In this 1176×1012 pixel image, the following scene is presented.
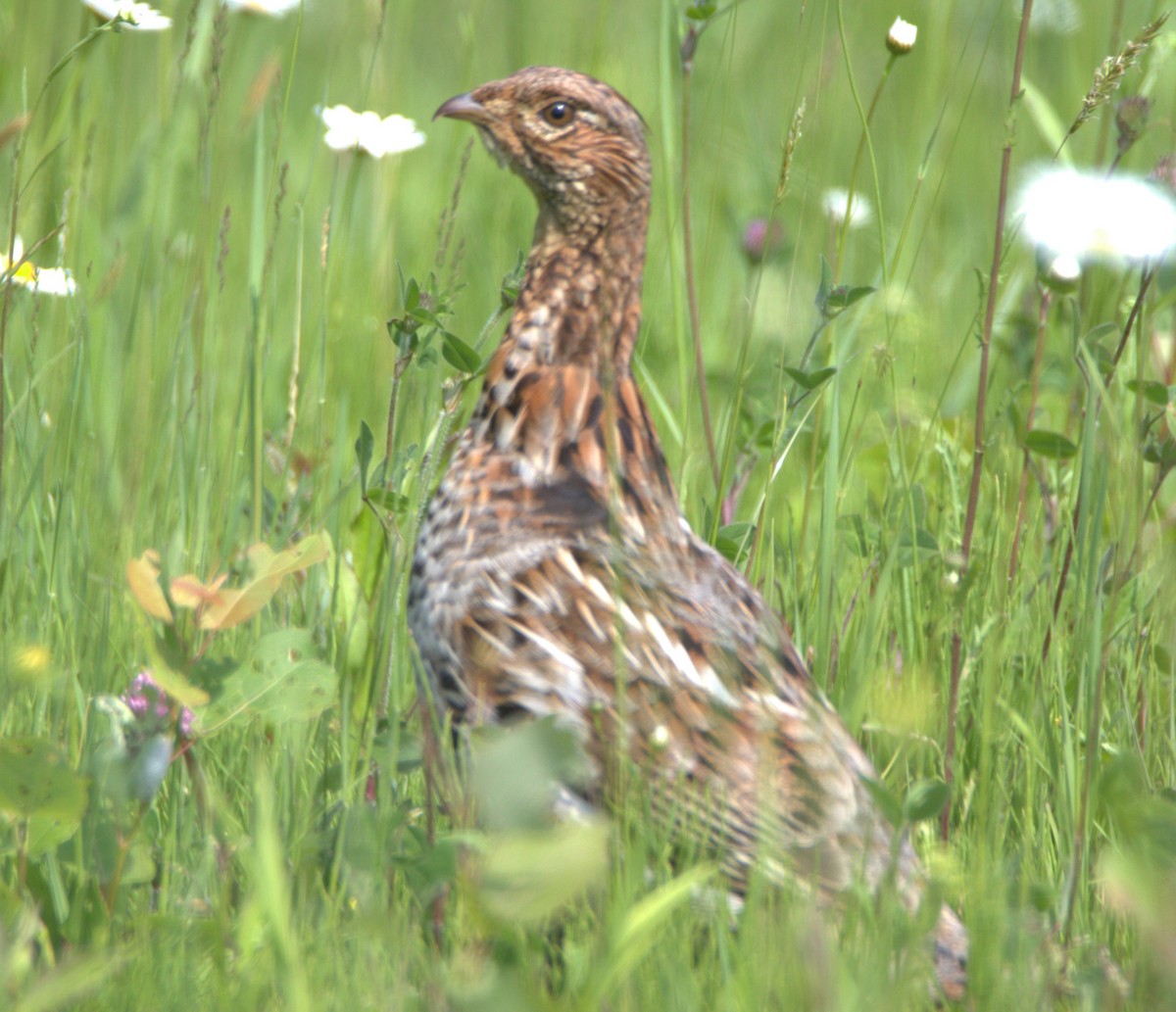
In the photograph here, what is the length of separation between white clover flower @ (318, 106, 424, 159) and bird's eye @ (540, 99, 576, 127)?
78 cm

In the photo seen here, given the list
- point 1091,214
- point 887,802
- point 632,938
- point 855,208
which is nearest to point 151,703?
point 632,938

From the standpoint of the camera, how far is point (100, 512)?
3479 mm

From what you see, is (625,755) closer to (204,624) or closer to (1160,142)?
(204,624)

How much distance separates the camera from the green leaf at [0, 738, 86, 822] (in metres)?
2.05

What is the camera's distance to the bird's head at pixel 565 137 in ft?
10.3

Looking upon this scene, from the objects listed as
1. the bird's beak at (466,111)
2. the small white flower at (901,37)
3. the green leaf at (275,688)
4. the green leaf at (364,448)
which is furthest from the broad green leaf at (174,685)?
the small white flower at (901,37)

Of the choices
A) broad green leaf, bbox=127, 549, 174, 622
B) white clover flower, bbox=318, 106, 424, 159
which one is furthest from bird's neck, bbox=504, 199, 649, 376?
broad green leaf, bbox=127, 549, 174, 622

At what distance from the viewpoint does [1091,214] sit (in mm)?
3709

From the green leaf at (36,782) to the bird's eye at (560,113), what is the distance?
5.49ft

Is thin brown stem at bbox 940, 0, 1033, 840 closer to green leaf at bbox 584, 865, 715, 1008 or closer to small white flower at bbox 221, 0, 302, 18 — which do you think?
green leaf at bbox 584, 865, 715, 1008

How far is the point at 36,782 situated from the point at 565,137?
5.52 feet

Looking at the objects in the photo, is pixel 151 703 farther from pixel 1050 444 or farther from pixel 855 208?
pixel 855 208

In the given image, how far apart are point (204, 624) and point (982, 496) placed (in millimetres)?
2164

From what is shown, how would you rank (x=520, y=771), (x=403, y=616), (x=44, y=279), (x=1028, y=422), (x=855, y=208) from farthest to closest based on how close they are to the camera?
(x=855, y=208) → (x=44, y=279) → (x=1028, y=422) → (x=403, y=616) → (x=520, y=771)
